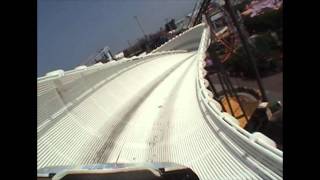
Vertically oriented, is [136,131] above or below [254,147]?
below

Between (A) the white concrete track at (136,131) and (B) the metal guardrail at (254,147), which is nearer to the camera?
(B) the metal guardrail at (254,147)

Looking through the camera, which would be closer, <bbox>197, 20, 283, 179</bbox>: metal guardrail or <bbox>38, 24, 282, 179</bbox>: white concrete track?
<bbox>197, 20, 283, 179</bbox>: metal guardrail

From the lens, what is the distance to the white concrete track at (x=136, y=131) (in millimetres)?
6918

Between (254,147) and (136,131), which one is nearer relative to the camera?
(254,147)

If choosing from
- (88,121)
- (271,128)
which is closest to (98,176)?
(88,121)

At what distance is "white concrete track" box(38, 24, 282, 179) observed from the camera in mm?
6918

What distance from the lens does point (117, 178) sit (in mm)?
5668

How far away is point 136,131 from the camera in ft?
37.7
